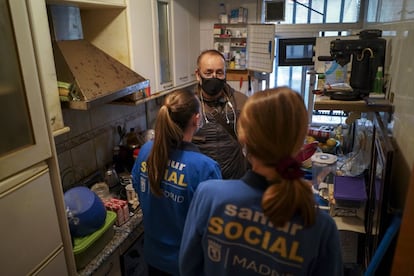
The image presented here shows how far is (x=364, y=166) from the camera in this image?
60.6 inches

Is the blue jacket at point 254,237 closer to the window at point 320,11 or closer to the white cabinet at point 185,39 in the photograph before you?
the white cabinet at point 185,39

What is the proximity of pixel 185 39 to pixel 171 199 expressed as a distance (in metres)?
1.73

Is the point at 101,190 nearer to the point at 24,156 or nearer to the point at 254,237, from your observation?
the point at 24,156

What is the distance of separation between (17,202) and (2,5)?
0.60m

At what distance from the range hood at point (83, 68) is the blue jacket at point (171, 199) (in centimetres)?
40

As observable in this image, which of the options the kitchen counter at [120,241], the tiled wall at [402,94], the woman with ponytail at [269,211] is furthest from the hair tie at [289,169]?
the kitchen counter at [120,241]

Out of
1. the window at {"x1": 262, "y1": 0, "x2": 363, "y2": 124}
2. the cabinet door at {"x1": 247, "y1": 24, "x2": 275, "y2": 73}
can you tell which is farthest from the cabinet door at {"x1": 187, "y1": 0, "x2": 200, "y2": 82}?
the window at {"x1": 262, "y1": 0, "x2": 363, "y2": 124}

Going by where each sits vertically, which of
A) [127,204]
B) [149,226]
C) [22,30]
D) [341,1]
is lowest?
[127,204]

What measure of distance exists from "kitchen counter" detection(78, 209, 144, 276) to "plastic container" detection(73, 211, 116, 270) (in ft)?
0.07

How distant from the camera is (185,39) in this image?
102 inches

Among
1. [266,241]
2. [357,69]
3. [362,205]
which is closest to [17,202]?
[266,241]

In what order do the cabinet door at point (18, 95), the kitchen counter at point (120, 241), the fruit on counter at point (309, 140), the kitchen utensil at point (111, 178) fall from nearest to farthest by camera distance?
the cabinet door at point (18, 95) → the kitchen counter at point (120, 241) → the kitchen utensil at point (111, 178) → the fruit on counter at point (309, 140)

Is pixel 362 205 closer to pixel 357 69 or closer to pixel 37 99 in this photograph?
pixel 357 69

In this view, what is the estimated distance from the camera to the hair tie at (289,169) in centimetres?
72
